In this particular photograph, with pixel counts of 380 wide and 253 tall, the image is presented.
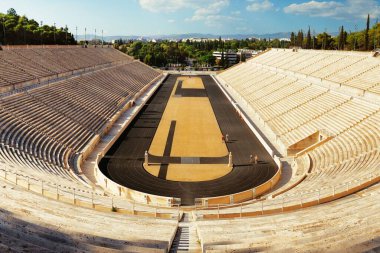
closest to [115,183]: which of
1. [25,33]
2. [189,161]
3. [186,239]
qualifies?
[189,161]

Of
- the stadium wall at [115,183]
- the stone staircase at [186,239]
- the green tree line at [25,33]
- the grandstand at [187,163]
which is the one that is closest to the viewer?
the stone staircase at [186,239]

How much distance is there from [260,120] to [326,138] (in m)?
9.98

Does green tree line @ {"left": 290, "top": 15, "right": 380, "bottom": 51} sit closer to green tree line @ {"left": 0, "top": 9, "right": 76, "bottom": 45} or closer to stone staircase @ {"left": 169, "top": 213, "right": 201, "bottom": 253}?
green tree line @ {"left": 0, "top": 9, "right": 76, "bottom": 45}

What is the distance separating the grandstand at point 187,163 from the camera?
10.5 metres

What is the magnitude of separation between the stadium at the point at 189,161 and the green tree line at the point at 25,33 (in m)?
23.7

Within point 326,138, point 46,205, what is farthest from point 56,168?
point 326,138

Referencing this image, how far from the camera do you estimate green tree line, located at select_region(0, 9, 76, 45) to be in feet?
224

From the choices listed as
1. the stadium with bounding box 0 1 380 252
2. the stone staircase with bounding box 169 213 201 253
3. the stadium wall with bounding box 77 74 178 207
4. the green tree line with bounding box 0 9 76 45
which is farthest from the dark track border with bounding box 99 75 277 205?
the green tree line with bounding box 0 9 76 45

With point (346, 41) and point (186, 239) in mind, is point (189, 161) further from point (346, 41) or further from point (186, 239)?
point (346, 41)

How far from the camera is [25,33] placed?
70.8 m

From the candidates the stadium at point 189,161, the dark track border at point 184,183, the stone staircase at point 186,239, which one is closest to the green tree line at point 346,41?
the stadium at point 189,161

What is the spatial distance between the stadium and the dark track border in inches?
4.2

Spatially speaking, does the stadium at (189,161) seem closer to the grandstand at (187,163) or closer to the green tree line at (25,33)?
the grandstand at (187,163)

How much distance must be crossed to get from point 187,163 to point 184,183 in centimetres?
328
